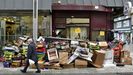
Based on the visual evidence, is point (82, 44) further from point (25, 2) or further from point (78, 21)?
point (78, 21)

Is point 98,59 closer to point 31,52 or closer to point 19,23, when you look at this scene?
point 31,52

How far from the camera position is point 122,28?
43.7 m

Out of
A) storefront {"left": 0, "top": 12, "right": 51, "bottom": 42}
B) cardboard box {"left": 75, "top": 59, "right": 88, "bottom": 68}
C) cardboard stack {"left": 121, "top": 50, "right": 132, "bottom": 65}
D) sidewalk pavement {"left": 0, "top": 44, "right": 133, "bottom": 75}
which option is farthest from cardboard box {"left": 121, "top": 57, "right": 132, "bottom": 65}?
storefront {"left": 0, "top": 12, "right": 51, "bottom": 42}

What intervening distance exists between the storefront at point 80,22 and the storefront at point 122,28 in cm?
562

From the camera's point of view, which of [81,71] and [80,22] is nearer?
[81,71]

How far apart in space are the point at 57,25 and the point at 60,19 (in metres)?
0.68

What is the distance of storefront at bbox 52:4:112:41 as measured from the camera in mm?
34594

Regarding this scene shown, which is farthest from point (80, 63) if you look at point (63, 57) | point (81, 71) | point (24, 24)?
point (24, 24)

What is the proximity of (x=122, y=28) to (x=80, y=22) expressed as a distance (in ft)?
33.6

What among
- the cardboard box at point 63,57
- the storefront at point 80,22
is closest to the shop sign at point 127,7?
the storefront at point 80,22

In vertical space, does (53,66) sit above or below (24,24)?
below

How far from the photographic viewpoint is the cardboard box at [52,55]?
21625 mm

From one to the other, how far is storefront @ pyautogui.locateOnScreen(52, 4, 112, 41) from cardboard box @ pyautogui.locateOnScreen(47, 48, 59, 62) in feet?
40.8

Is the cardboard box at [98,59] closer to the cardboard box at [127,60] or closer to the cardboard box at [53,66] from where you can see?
the cardboard box at [127,60]
